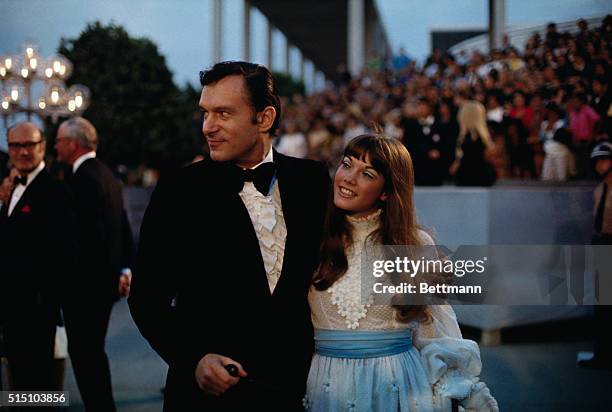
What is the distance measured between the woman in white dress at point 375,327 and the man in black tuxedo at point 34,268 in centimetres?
216

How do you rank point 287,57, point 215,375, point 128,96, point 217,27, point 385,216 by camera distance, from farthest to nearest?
point 287,57 → point 217,27 → point 128,96 → point 385,216 → point 215,375

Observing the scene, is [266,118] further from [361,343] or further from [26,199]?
[26,199]

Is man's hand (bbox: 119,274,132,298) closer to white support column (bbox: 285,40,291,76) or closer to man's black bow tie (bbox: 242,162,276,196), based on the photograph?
man's black bow tie (bbox: 242,162,276,196)

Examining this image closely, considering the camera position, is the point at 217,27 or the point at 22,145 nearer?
the point at 22,145

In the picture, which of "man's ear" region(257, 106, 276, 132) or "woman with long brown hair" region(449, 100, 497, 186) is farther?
"woman with long brown hair" region(449, 100, 497, 186)

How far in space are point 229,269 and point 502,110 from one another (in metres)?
8.17

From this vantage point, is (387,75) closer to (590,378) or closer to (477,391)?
(590,378)

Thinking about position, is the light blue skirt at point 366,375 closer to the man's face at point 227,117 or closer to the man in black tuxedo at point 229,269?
the man in black tuxedo at point 229,269

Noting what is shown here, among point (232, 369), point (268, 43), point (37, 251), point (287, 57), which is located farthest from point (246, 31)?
point (232, 369)

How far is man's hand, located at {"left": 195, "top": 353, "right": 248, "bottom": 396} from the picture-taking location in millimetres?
2008

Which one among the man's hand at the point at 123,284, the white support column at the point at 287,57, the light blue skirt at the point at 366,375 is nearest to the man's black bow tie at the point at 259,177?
the light blue skirt at the point at 366,375

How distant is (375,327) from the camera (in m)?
2.31

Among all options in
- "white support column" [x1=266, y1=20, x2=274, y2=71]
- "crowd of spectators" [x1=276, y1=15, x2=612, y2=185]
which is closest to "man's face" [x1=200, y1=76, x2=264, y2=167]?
"crowd of spectators" [x1=276, y1=15, x2=612, y2=185]

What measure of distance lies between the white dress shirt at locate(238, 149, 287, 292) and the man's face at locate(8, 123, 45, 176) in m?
2.28
